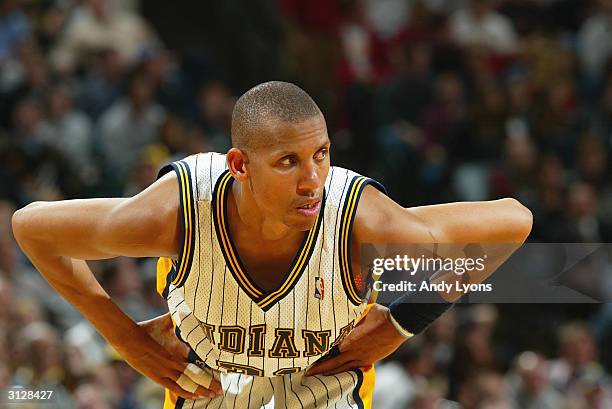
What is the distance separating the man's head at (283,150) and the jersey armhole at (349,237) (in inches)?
7.6

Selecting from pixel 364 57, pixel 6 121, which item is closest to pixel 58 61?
pixel 6 121

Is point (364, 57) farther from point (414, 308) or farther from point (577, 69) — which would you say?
point (414, 308)

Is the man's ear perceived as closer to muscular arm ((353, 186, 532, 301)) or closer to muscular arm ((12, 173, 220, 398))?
muscular arm ((12, 173, 220, 398))

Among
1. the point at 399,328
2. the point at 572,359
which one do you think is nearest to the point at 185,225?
the point at 399,328

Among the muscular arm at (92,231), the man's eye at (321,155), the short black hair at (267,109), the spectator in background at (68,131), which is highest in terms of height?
the spectator in background at (68,131)

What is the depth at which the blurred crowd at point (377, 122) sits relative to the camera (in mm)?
8070

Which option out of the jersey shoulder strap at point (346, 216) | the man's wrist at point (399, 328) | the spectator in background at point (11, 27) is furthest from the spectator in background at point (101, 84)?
the jersey shoulder strap at point (346, 216)

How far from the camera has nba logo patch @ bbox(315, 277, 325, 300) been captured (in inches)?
166

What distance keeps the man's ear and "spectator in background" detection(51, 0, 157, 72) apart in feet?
20.7

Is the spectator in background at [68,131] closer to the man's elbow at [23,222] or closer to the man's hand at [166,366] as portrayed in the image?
the man's hand at [166,366]

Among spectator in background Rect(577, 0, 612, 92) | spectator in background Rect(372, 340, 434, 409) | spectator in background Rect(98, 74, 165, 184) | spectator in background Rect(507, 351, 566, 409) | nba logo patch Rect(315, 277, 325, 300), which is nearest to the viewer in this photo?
nba logo patch Rect(315, 277, 325, 300)

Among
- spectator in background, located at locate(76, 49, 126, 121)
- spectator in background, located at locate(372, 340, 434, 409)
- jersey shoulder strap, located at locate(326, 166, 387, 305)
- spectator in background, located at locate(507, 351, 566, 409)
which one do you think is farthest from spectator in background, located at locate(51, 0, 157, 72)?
jersey shoulder strap, located at locate(326, 166, 387, 305)

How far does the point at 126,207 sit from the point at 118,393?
3103 millimetres

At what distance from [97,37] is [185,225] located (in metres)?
6.66
